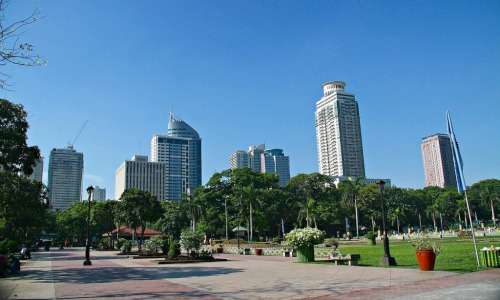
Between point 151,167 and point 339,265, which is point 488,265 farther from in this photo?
point 151,167

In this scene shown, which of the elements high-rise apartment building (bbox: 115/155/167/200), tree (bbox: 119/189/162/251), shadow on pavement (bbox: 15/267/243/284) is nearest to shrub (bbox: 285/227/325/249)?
shadow on pavement (bbox: 15/267/243/284)

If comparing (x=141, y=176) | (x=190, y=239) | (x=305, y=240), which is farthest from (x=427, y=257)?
(x=141, y=176)

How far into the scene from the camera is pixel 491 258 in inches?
595

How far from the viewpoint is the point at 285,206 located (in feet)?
286

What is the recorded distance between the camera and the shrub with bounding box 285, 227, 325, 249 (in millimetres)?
21930

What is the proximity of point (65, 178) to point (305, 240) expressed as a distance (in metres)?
150

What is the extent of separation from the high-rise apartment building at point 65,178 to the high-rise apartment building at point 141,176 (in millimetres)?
19132

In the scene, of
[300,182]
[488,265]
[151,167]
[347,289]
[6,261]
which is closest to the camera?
[347,289]

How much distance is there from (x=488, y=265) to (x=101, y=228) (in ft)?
290

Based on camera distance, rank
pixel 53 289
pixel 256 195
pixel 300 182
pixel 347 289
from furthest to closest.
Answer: pixel 300 182, pixel 256 195, pixel 53 289, pixel 347 289

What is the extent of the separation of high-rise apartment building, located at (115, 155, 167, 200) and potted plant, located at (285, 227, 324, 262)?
497ft

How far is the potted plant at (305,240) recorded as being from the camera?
Answer: 2197 cm

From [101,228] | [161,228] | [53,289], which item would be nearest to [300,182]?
[161,228]

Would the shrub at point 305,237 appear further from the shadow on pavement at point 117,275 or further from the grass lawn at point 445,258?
the shadow on pavement at point 117,275
